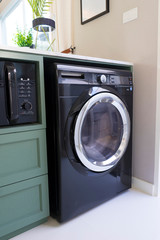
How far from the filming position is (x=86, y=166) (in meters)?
1.00

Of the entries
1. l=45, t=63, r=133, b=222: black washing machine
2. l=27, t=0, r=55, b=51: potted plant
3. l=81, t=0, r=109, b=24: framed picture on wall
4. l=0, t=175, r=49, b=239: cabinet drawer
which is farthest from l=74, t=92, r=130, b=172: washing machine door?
l=81, t=0, r=109, b=24: framed picture on wall

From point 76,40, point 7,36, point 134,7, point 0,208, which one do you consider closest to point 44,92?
point 0,208

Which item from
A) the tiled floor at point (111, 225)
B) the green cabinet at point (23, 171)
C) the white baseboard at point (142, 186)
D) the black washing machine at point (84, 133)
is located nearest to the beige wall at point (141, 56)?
the white baseboard at point (142, 186)

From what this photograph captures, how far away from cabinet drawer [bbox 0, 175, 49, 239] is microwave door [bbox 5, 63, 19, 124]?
342mm

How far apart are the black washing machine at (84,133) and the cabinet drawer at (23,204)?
0.07 metres

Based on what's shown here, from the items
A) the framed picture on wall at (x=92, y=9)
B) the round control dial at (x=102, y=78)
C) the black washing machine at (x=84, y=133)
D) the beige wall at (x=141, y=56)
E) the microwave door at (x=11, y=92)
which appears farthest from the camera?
the framed picture on wall at (x=92, y=9)

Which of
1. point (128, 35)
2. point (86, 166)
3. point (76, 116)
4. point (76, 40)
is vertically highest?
point (76, 40)

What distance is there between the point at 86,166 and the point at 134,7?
1215mm

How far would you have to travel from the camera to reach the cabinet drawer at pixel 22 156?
812mm

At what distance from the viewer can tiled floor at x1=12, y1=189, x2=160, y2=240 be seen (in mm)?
911

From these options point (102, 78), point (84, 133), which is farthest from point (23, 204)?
point (102, 78)

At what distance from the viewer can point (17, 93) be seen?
0.82 m

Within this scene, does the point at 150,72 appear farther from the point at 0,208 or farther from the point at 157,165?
the point at 0,208

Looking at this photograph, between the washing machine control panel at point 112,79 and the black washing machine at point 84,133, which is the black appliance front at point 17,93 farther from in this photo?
the washing machine control panel at point 112,79
